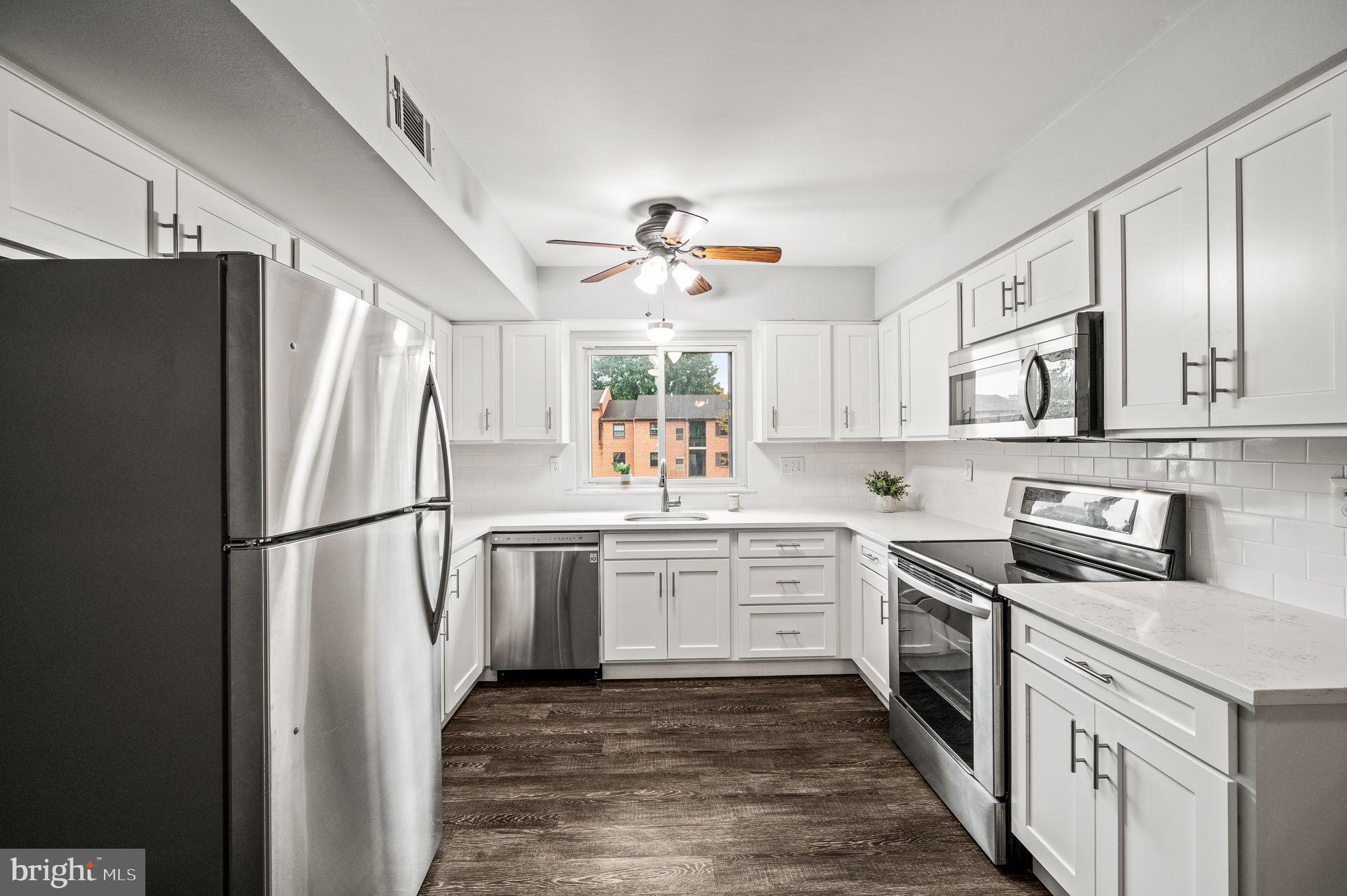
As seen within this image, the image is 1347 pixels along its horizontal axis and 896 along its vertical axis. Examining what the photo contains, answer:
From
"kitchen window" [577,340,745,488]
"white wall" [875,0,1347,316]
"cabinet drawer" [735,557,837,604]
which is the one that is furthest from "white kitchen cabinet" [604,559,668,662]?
"white wall" [875,0,1347,316]

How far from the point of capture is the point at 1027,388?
2150 millimetres

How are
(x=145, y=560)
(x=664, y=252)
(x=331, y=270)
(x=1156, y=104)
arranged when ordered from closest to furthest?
(x=145, y=560) → (x=1156, y=104) → (x=331, y=270) → (x=664, y=252)

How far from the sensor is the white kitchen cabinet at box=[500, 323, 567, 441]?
3820 mm

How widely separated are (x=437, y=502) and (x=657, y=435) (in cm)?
249

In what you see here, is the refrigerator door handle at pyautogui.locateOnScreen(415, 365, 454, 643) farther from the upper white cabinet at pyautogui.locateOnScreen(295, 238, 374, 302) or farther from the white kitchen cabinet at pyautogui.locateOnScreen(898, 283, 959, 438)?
the white kitchen cabinet at pyautogui.locateOnScreen(898, 283, 959, 438)

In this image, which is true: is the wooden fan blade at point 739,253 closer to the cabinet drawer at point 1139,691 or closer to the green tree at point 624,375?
the green tree at point 624,375

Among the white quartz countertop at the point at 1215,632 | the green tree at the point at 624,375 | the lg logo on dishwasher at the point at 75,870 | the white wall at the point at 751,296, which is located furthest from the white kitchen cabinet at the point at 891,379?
the lg logo on dishwasher at the point at 75,870

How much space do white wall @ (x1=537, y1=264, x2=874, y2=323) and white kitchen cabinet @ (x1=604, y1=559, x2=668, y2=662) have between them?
160 cm

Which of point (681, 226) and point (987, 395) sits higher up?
point (681, 226)

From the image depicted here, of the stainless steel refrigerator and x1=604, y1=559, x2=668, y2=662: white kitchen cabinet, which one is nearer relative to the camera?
the stainless steel refrigerator

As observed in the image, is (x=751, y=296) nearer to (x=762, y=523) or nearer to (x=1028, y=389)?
(x=762, y=523)

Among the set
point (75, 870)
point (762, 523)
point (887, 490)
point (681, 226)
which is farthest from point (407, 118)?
point (887, 490)

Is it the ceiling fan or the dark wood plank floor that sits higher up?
the ceiling fan

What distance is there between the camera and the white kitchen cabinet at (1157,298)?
1.58 meters
